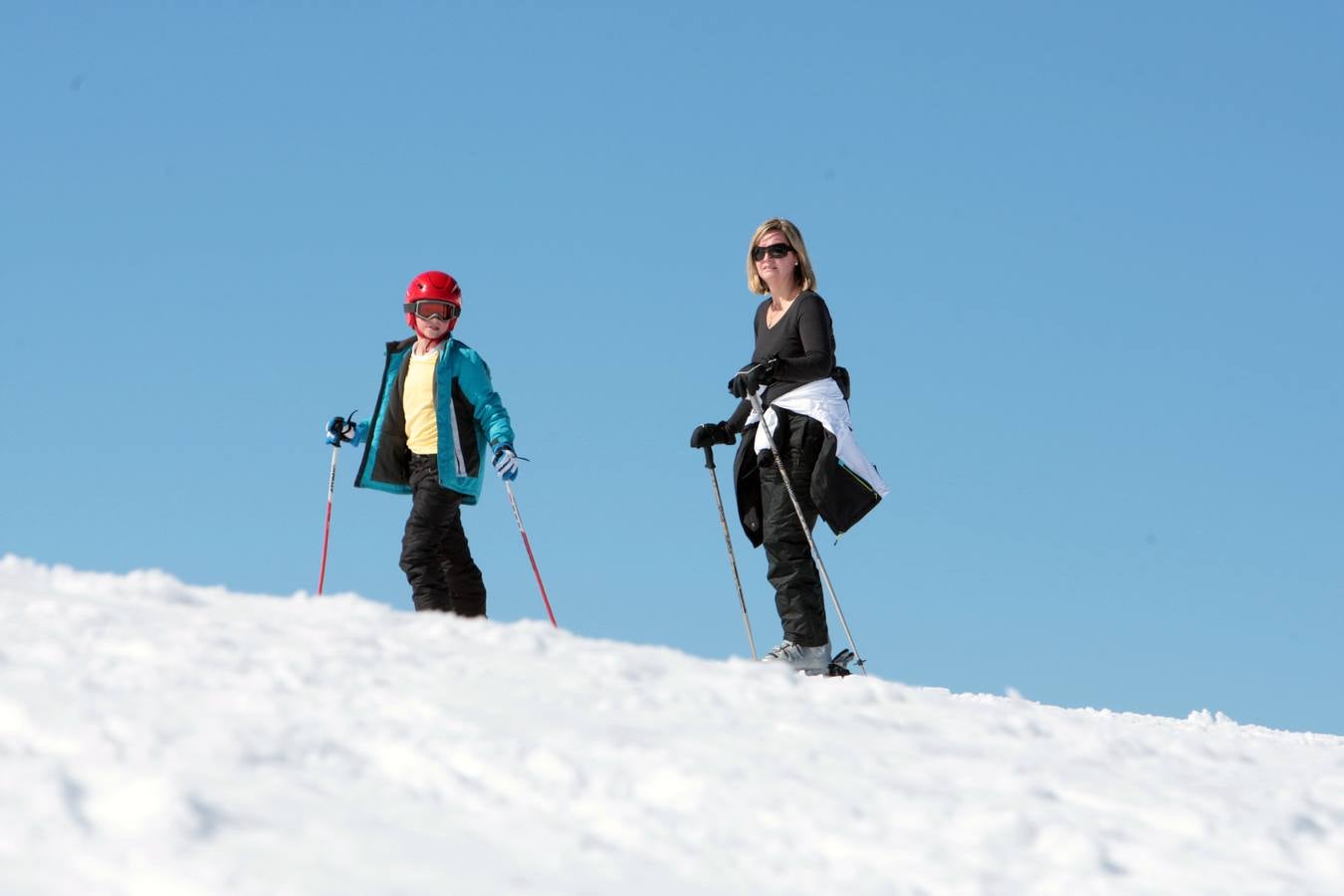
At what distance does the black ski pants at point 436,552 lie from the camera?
25.4ft

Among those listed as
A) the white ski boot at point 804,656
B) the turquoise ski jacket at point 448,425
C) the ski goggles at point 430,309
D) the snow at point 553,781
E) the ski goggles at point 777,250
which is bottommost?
the snow at point 553,781

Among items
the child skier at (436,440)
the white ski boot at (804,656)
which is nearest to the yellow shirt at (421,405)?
the child skier at (436,440)

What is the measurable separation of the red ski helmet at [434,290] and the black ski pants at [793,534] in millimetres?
2130

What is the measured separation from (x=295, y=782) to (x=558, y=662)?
1.19 meters

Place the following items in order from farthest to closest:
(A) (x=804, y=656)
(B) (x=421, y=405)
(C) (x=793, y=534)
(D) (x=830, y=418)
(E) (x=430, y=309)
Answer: (E) (x=430, y=309) → (B) (x=421, y=405) → (D) (x=830, y=418) → (C) (x=793, y=534) → (A) (x=804, y=656)

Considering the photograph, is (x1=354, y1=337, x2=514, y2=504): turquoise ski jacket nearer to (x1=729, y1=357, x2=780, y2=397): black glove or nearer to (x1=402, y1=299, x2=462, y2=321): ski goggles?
(x1=402, y1=299, x2=462, y2=321): ski goggles

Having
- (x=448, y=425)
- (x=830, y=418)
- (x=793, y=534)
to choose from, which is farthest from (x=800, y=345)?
(x=448, y=425)

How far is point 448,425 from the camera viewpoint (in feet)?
25.9

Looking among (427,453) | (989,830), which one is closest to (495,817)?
(989,830)

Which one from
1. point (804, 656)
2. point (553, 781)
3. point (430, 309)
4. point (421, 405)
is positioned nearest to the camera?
point (553, 781)

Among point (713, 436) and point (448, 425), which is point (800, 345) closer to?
point (713, 436)

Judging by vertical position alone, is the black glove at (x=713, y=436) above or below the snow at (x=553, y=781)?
above

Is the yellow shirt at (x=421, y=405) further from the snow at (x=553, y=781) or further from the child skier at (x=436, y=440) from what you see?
the snow at (x=553, y=781)

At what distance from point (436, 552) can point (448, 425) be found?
73 centimetres
